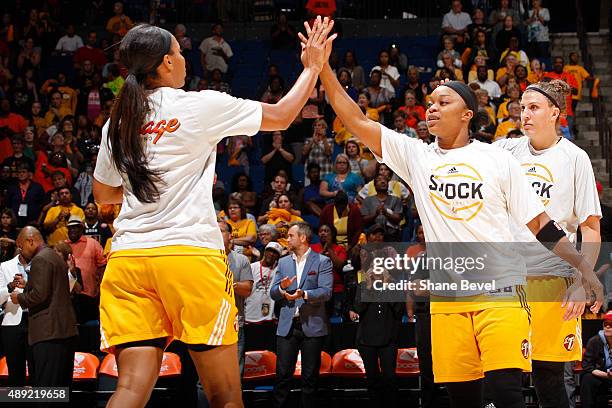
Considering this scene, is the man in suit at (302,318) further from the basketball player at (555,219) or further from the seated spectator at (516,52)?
the seated spectator at (516,52)

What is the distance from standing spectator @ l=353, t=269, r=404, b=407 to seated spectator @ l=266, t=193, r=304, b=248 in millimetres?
1947

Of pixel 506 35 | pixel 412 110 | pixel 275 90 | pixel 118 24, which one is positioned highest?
pixel 118 24

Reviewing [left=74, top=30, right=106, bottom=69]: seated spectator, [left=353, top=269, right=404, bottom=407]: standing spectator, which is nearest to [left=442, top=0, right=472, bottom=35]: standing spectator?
[left=74, top=30, right=106, bottom=69]: seated spectator

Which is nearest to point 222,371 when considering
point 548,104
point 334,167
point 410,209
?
point 548,104

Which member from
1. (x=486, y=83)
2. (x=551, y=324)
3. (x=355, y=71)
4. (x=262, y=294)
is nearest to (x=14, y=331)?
(x=262, y=294)

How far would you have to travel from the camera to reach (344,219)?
39.9ft

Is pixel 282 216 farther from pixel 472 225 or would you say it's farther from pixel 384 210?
pixel 472 225

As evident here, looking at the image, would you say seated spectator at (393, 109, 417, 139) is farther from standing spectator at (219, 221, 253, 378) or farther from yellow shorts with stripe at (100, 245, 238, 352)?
yellow shorts with stripe at (100, 245, 238, 352)

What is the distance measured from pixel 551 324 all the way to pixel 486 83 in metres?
9.91

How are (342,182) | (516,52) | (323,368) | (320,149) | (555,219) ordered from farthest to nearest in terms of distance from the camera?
(516,52) < (320,149) < (342,182) < (323,368) < (555,219)

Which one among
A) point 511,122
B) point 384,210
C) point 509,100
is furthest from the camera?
point 509,100

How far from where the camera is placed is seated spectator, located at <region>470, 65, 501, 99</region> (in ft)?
50.4

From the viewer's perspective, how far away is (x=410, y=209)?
42.1 feet

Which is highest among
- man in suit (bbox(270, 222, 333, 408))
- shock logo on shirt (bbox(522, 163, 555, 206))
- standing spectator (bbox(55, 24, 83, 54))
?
standing spectator (bbox(55, 24, 83, 54))
